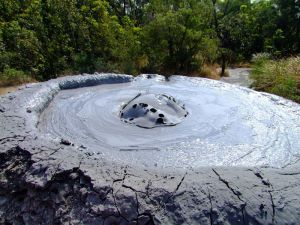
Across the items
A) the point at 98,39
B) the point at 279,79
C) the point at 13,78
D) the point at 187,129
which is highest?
the point at 187,129

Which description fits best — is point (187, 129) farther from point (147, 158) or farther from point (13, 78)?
point (13, 78)

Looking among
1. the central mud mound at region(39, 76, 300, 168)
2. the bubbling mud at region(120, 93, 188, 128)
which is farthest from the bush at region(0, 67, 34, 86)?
the bubbling mud at region(120, 93, 188, 128)

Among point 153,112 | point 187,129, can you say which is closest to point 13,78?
point 153,112

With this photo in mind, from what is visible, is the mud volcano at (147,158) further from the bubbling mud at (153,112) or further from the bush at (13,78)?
the bush at (13,78)

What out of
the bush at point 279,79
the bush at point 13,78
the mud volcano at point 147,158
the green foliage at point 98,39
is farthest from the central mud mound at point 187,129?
the green foliage at point 98,39

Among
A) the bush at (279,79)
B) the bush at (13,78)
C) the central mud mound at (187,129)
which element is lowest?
the bush at (13,78)

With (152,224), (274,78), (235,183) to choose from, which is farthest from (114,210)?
(274,78)

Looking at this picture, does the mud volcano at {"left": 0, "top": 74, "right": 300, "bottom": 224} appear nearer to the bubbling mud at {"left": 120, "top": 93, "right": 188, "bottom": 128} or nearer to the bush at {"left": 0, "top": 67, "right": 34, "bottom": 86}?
the bubbling mud at {"left": 120, "top": 93, "right": 188, "bottom": 128}
